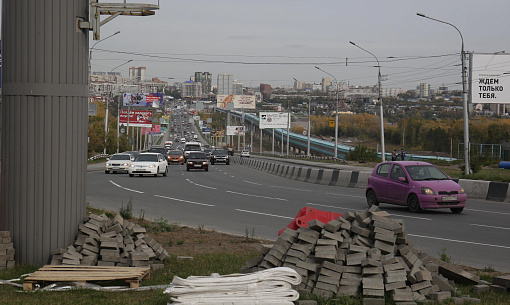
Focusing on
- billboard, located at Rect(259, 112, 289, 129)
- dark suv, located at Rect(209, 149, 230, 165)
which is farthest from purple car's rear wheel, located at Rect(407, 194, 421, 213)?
billboard, located at Rect(259, 112, 289, 129)

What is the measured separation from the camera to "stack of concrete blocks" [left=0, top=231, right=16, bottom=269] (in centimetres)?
964

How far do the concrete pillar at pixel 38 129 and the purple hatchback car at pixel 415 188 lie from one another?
475 inches

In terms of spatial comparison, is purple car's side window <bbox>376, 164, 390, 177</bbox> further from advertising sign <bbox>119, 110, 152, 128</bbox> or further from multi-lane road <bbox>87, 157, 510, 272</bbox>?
advertising sign <bbox>119, 110, 152, 128</bbox>

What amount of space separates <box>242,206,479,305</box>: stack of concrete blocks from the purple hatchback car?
11.5m

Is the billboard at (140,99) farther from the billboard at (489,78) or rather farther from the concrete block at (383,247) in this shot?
the concrete block at (383,247)

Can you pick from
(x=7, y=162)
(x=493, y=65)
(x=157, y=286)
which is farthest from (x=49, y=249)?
(x=493, y=65)

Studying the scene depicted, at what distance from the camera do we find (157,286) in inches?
329

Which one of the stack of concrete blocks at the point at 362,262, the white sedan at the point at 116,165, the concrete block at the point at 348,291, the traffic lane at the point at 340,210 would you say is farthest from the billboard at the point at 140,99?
the concrete block at the point at 348,291

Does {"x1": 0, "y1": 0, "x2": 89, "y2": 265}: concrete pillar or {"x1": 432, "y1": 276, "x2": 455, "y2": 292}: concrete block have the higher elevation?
{"x1": 0, "y1": 0, "x2": 89, "y2": 265}: concrete pillar

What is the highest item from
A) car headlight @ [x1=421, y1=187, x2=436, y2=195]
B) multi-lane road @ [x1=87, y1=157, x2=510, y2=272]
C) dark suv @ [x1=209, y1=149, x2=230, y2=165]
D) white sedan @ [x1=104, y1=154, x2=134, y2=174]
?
car headlight @ [x1=421, y1=187, x2=436, y2=195]

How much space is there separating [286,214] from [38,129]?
10.1m

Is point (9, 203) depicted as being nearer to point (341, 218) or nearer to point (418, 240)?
point (341, 218)

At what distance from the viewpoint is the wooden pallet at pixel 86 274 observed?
327 inches

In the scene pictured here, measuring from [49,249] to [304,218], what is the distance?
3.70 meters
